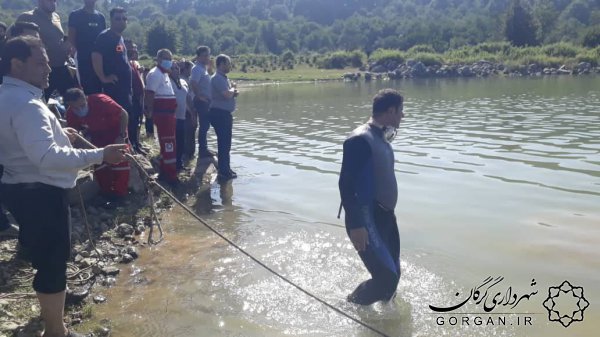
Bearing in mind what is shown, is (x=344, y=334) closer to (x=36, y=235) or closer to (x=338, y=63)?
(x=36, y=235)

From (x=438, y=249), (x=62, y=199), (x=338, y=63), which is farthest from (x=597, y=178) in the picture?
(x=338, y=63)

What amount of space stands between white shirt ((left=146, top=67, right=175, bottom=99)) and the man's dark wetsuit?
4.70 metres

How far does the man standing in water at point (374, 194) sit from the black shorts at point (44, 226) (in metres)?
2.24

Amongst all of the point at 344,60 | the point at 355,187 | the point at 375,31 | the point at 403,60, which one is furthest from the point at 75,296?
the point at 375,31

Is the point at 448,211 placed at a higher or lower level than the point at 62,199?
lower

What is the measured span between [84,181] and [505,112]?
1635cm

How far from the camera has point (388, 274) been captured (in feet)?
16.9

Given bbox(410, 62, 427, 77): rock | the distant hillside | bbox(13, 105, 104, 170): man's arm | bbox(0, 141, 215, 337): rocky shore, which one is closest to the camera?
bbox(13, 105, 104, 170): man's arm

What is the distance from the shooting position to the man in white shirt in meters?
3.92

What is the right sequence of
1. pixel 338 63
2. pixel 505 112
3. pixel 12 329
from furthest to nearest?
1. pixel 338 63
2. pixel 505 112
3. pixel 12 329

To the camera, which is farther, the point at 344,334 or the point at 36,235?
the point at 344,334

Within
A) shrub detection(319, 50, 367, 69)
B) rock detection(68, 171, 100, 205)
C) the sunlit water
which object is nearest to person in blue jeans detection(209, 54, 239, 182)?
the sunlit water

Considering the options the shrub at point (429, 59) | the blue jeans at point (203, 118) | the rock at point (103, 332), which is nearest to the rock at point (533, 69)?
the shrub at point (429, 59)

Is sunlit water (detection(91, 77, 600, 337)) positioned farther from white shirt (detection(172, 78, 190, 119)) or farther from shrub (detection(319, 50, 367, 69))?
shrub (detection(319, 50, 367, 69))
